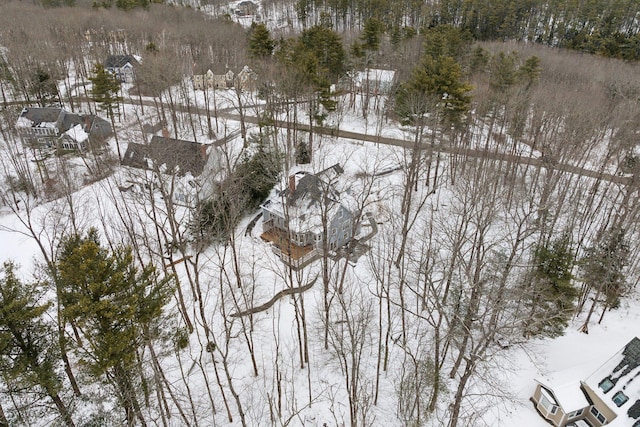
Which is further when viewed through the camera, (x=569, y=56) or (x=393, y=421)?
(x=569, y=56)

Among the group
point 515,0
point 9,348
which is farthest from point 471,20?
point 9,348

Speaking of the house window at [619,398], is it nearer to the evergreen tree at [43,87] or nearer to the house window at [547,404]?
the house window at [547,404]

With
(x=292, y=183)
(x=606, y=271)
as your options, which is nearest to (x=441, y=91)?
(x=292, y=183)

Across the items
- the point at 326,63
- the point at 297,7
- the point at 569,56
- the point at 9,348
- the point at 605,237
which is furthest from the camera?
the point at 297,7

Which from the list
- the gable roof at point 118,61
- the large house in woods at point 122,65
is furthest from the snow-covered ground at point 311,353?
the gable roof at point 118,61

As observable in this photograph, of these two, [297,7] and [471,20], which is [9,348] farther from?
[297,7]

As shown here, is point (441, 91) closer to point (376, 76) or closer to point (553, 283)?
point (553, 283)
